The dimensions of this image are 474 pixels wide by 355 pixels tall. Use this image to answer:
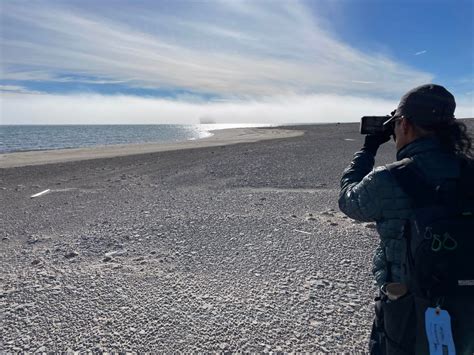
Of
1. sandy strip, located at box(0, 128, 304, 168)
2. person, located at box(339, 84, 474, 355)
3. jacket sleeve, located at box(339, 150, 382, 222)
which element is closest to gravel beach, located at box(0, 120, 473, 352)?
person, located at box(339, 84, 474, 355)

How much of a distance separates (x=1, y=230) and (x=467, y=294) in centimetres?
799

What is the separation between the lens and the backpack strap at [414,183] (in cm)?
191

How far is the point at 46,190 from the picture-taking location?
468 inches

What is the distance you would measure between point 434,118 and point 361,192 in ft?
1.91

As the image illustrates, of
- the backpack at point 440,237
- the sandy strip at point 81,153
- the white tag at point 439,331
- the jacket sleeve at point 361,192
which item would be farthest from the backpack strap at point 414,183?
the sandy strip at point 81,153

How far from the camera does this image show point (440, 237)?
183cm

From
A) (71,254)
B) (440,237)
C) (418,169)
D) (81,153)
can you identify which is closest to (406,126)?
(418,169)

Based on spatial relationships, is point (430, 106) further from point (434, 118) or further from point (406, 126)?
point (406, 126)

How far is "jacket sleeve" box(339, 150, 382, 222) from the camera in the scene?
7.03 ft

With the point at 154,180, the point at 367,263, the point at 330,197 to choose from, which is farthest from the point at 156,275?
the point at 154,180

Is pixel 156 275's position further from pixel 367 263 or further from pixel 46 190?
pixel 46 190

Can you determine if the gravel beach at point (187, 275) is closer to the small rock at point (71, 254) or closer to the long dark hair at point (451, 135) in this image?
the small rock at point (71, 254)

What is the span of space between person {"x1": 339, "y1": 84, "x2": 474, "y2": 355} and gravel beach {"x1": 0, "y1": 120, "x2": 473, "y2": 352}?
4.76 feet

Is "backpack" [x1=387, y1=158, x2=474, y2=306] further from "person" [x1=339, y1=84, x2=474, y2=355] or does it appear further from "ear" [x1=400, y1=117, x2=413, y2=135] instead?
"ear" [x1=400, y1=117, x2=413, y2=135]
